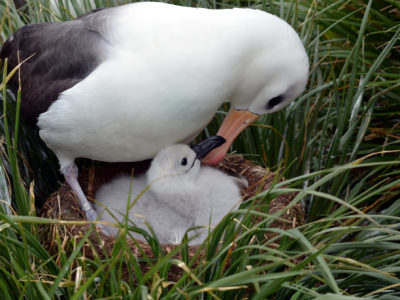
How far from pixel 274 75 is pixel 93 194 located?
3.60 ft

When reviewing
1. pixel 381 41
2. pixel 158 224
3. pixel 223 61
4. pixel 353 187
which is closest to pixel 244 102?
pixel 223 61

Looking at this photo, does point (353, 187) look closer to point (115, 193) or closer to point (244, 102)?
point (244, 102)

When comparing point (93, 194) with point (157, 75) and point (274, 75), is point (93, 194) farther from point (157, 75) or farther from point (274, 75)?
point (274, 75)

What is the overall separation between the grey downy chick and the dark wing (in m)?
0.53

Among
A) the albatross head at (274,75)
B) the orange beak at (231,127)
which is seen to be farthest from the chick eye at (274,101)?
the orange beak at (231,127)

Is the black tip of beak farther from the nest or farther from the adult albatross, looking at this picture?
the nest

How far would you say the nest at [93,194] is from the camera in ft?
7.79

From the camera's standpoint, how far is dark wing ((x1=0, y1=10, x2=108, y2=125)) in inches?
100

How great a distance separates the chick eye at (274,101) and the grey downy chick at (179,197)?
0.29m

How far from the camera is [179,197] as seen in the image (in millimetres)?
2855

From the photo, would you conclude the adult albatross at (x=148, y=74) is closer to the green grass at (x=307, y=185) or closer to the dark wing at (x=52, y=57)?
the dark wing at (x=52, y=57)

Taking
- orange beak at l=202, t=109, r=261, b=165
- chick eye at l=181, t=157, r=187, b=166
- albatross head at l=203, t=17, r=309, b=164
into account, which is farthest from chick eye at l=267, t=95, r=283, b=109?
chick eye at l=181, t=157, r=187, b=166

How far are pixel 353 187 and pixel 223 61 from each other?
1.29 meters

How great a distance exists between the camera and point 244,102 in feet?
9.13
